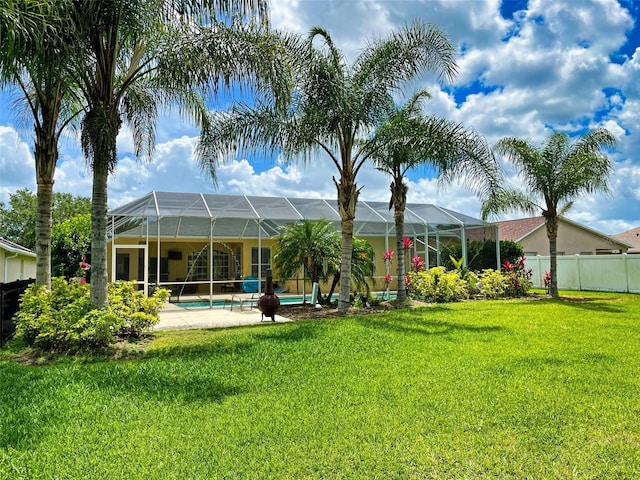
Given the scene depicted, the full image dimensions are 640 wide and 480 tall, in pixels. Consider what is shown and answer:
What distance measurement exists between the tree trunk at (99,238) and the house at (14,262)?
323 inches

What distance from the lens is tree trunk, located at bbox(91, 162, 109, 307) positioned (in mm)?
8125

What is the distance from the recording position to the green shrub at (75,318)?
750cm

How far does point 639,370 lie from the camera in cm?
590

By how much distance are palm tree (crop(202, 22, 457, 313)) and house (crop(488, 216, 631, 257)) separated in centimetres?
1986

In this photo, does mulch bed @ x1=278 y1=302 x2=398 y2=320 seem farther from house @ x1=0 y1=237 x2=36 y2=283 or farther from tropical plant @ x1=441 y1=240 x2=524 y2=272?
tropical plant @ x1=441 y1=240 x2=524 y2=272

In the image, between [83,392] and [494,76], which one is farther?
[494,76]

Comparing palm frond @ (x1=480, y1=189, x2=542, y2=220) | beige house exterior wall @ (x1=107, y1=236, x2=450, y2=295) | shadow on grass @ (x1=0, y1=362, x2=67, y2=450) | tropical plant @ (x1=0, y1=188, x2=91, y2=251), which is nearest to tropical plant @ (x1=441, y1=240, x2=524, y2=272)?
beige house exterior wall @ (x1=107, y1=236, x2=450, y2=295)

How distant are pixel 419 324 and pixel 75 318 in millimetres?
7016

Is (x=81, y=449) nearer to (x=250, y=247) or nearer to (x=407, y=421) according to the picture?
(x=407, y=421)

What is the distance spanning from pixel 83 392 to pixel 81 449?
69.0 inches

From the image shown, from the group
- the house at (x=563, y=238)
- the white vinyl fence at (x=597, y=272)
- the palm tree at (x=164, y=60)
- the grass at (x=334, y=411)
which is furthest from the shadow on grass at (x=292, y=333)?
the house at (x=563, y=238)

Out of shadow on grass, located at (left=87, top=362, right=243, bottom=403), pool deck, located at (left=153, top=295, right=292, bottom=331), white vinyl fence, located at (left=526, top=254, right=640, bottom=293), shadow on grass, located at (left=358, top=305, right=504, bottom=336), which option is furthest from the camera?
white vinyl fence, located at (left=526, top=254, right=640, bottom=293)

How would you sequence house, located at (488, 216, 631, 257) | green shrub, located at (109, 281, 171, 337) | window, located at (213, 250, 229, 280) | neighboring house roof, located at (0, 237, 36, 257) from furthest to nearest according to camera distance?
house, located at (488, 216, 631, 257), window, located at (213, 250, 229, 280), neighboring house roof, located at (0, 237, 36, 257), green shrub, located at (109, 281, 171, 337)

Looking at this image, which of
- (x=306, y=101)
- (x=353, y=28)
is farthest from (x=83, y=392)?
(x=353, y=28)
